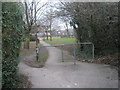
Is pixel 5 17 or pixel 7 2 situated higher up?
pixel 7 2

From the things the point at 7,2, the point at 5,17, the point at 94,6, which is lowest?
the point at 5,17

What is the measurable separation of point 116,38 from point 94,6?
2.37 meters

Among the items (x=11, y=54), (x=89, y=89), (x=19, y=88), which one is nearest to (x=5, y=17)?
(x=11, y=54)

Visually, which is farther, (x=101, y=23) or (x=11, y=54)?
(x=101, y=23)

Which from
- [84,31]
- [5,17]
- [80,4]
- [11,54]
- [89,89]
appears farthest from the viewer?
[84,31]

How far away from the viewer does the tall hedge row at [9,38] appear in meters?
2.59

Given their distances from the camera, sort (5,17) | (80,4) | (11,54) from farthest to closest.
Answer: (80,4)
(11,54)
(5,17)

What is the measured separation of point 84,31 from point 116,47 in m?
2.40

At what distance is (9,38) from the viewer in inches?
105

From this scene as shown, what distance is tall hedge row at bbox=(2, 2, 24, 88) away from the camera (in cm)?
259

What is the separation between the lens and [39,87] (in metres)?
3.46

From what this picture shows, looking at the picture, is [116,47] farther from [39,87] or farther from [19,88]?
[19,88]

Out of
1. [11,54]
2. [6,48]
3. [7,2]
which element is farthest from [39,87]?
[7,2]

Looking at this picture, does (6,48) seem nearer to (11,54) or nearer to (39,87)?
(11,54)
